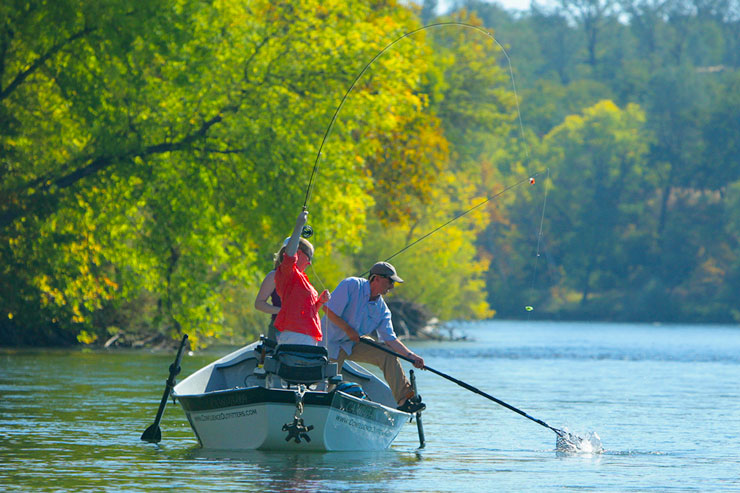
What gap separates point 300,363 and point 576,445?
377 cm

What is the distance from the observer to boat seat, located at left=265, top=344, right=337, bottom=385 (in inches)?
529

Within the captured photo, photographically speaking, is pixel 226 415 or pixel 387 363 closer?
pixel 226 415

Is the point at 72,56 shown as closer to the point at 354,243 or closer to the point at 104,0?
the point at 104,0

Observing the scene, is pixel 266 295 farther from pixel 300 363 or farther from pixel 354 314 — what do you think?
pixel 354 314

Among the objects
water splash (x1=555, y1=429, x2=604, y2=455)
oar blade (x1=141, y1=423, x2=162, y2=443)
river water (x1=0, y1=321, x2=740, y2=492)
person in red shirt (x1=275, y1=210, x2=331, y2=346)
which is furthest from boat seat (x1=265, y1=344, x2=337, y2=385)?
water splash (x1=555, y1=429, x2=604, y2=455)

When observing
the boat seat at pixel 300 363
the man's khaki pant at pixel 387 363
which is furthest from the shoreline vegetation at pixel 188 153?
the boat seat at pixel 300 363

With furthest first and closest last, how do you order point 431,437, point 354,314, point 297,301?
point 431,437, point 354,314, point 297,301

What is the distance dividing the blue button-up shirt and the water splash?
2236 mm

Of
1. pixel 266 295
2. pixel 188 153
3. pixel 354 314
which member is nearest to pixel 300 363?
pixel 266 295

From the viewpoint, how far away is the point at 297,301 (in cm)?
1402

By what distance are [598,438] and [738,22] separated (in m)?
112

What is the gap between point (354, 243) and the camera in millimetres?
31219

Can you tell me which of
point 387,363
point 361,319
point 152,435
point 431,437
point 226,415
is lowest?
point 431,437

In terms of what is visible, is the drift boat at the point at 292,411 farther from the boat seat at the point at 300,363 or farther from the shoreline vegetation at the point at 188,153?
the shoreline vegetation at the point at 188,153
